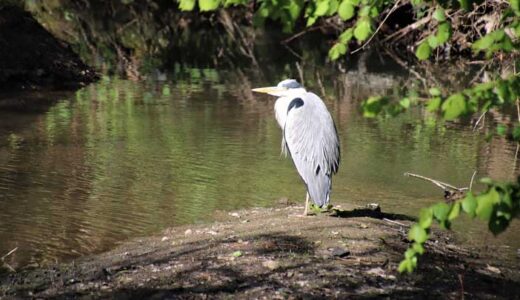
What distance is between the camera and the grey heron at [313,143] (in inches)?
276

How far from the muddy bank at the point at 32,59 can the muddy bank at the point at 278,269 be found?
9022 mm

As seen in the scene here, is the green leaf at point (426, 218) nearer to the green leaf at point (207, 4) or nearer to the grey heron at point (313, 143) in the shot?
the green leaf at point (207, 4)

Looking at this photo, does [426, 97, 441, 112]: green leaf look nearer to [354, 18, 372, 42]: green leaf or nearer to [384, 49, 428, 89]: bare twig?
[354, 18, 372, 42]: green leaf

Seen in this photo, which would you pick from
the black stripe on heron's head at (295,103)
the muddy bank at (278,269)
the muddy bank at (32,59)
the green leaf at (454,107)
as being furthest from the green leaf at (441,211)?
the muddy bank at (32,59)

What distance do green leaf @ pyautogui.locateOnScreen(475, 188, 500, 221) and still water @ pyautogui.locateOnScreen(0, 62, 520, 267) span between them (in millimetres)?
3908

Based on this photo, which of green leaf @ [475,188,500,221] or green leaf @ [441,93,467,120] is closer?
green leaf @ [475,188,500,221]

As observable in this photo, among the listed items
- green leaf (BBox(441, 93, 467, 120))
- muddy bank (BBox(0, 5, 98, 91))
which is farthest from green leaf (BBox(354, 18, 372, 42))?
muddy bank (BBox(0, 5, 98, 91))

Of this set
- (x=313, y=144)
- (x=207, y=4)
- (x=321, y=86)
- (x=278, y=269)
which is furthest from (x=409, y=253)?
(x=321, y=86)

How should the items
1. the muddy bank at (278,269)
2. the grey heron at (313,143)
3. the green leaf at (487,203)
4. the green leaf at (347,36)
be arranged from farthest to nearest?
the grey heron at (313,143) → the muddy bank at (278,269) → the green leaf at (347,36) → the green leaf at (487,203)

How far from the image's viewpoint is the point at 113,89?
15242 millimetres

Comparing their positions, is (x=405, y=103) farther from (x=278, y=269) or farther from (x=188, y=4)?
(x=278, y=269)

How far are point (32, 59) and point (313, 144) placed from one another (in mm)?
9103

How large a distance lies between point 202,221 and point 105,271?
7.47 ft

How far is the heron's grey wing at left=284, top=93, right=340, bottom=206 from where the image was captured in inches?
277
